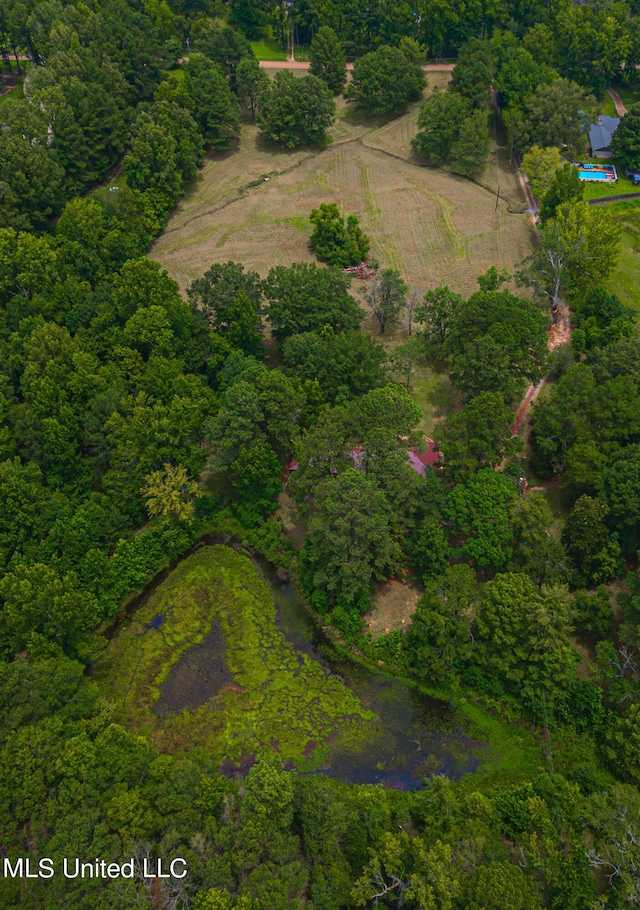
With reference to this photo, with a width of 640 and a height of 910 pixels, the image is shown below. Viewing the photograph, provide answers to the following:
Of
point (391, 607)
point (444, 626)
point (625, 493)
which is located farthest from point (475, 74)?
point (444, 626)

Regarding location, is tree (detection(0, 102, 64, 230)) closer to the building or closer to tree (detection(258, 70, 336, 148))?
tree (detection(258, 70, 336, 148))

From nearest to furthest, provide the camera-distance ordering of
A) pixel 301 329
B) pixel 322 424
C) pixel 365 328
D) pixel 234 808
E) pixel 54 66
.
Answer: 1. pixel 234 808
2. pixel 322 424
3. pixel 301 329
4. pixel 365 328
5. pixel 54 66

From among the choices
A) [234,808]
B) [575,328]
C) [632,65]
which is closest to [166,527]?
[234,808]

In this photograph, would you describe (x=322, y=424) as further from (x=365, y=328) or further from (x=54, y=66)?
(x=54, y=66)

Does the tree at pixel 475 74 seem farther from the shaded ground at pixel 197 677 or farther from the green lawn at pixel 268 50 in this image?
the shaded ground at pixel 197 677

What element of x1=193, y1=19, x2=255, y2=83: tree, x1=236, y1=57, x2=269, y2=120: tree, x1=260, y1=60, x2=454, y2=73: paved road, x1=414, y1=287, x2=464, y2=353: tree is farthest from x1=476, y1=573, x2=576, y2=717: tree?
x1=260, y1=60, x2=454, y2=73: paved road

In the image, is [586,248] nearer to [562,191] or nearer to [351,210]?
[562,191]

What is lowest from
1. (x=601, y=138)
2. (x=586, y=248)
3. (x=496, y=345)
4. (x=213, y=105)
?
(x=496, y=345)
